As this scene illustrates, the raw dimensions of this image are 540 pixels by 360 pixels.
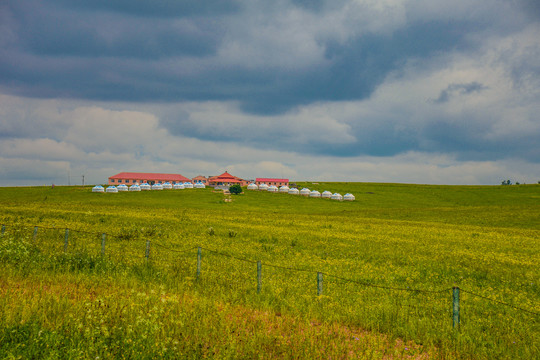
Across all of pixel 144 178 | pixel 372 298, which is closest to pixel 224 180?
pixel 144 178

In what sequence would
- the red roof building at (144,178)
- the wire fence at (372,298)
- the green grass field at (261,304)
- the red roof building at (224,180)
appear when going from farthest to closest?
1. the red roof building at (144,178)
2. the red roof building at (224,180)
3. the wire fence at (372,298)
4. the green grass field at (261,304)

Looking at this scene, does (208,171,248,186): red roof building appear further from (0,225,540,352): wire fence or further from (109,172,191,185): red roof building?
(0,225,540,352): wire fence

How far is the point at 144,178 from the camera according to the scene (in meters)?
184

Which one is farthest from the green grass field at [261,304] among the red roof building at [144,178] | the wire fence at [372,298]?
the red roof building at [144,178]

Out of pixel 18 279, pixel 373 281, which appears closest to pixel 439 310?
pixel 373 281

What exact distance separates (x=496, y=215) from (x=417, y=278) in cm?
5849

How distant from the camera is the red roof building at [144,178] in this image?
597 ft

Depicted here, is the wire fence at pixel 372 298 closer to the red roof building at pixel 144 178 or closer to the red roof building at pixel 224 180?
the red roof building at pixel 224 180

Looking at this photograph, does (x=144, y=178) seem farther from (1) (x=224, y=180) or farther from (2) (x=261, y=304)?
(2) (x=261, y=304)

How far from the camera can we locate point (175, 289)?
11445mm

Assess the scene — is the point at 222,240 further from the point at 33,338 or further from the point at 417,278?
the point at 33,338

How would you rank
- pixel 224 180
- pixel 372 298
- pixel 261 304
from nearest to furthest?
pixel 261 304
pixel 372 298
pixel 224 180

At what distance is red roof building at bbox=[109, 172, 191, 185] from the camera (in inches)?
7165

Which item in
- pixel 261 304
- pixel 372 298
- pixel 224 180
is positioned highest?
pixel 224 180
